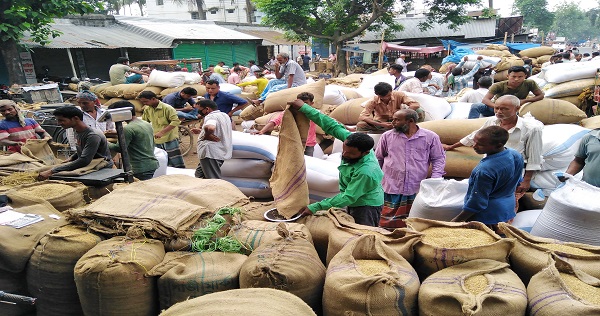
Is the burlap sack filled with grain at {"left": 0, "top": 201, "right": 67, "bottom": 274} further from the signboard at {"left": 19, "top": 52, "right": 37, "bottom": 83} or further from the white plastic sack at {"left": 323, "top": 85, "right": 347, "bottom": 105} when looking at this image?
the signboard at {"left": 19, "top": 52, "right": 37, "bottom": 83}

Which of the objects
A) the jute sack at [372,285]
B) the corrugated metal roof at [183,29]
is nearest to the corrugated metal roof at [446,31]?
the corrugated metal roof at [183,29]

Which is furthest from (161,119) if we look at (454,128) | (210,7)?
(210,7)

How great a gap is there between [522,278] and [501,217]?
2.42 feet

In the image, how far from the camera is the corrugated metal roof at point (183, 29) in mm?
19453

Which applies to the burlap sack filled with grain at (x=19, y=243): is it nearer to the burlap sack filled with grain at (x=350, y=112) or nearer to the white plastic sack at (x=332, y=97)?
the burlap sack filled with grain at (x=350, y=112)

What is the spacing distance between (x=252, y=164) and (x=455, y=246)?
8.65 ft

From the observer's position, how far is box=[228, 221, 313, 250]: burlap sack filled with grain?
7.28 ft

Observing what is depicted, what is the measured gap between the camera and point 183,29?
21125 mm

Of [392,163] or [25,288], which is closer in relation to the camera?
[25,288]

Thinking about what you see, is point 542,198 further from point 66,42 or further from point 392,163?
point 66,42

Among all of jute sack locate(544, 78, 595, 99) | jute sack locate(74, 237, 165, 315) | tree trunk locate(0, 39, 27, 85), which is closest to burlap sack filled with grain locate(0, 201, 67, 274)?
jute sack locate(74, 237, 165, 315)

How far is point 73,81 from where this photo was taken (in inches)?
448

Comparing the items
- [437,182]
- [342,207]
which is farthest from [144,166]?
[437,182]

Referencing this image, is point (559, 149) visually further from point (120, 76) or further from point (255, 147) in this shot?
point (120, 76)
